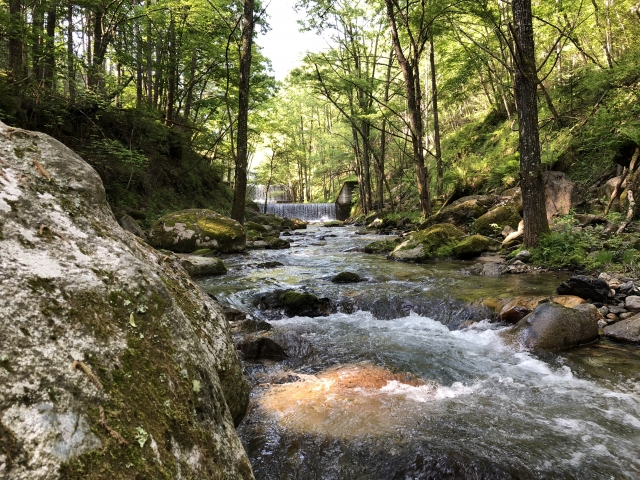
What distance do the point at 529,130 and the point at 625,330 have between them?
16.8 ft

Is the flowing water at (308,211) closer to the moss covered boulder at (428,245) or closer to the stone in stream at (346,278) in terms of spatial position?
the moss covered boulder at (428,245)

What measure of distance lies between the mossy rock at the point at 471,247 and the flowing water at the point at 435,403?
11.9ft

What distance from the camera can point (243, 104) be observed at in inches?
450

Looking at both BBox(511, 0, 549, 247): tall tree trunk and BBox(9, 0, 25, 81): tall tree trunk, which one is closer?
BBox(511, 0, 549, 247): tall tree trunk

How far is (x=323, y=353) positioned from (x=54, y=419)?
3688 millimetres

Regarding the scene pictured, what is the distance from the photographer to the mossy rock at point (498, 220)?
11.1m

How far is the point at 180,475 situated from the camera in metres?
1.29

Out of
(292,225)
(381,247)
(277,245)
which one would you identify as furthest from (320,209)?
(381,247)

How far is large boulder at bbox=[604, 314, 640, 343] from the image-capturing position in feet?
15.1

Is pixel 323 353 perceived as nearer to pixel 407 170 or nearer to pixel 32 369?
pixel 32 369

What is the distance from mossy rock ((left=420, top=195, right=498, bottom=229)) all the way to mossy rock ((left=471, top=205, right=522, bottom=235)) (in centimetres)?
105

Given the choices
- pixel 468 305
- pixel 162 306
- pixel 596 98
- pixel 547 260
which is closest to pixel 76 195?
pixel 162 306

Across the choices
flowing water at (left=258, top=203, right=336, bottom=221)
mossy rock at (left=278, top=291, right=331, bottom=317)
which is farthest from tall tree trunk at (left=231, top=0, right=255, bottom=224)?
flowing water at (left=258, top=203, right=336, bottom=221)

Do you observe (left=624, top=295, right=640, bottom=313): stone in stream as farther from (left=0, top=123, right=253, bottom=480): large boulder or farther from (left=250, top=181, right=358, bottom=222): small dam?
(left=250, top=181, right=358, bottom=222): small dam
